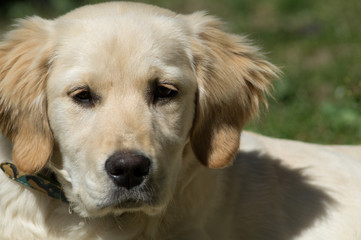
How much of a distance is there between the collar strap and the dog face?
3.5 inches

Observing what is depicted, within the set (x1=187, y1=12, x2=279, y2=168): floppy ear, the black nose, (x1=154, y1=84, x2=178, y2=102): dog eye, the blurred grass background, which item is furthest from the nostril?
the blurred grass background

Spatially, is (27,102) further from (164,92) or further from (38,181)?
(164,92)

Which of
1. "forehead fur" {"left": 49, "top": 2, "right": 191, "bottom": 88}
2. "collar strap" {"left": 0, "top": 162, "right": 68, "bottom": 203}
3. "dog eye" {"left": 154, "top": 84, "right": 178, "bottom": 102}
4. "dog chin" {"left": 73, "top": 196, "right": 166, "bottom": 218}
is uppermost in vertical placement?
"forehead fur" {"left": 49, "top": 2, "right": 191, "bottom": 88}

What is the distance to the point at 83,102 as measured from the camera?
11.4 feet

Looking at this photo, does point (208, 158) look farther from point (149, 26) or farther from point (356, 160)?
point (356, 160)

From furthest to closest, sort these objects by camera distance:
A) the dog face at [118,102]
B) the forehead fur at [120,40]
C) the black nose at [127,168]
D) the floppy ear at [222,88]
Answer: the floppy ear at [222,88], the forehead fur at [120,40], the dog face at [118,102], the black nose at [127,168]

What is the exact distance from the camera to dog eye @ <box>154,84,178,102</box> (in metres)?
3.54

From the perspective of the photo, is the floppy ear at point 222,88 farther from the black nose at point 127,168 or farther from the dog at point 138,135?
the black nose at point 127,168

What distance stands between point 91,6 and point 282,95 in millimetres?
3467

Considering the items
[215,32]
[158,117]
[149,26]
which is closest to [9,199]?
[158,117]

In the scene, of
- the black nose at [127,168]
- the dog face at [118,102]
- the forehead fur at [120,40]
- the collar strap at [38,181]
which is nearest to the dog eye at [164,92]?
the dog face at [118,102]

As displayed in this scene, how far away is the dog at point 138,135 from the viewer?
3.36 metres

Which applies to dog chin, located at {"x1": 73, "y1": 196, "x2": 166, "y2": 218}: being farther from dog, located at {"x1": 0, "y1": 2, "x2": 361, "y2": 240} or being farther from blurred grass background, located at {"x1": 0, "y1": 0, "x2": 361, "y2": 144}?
blurred grass background, located at {"x1": 0, "y1": 0, "x2": 361, "y2": 144}

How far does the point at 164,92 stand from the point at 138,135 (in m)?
0.39
